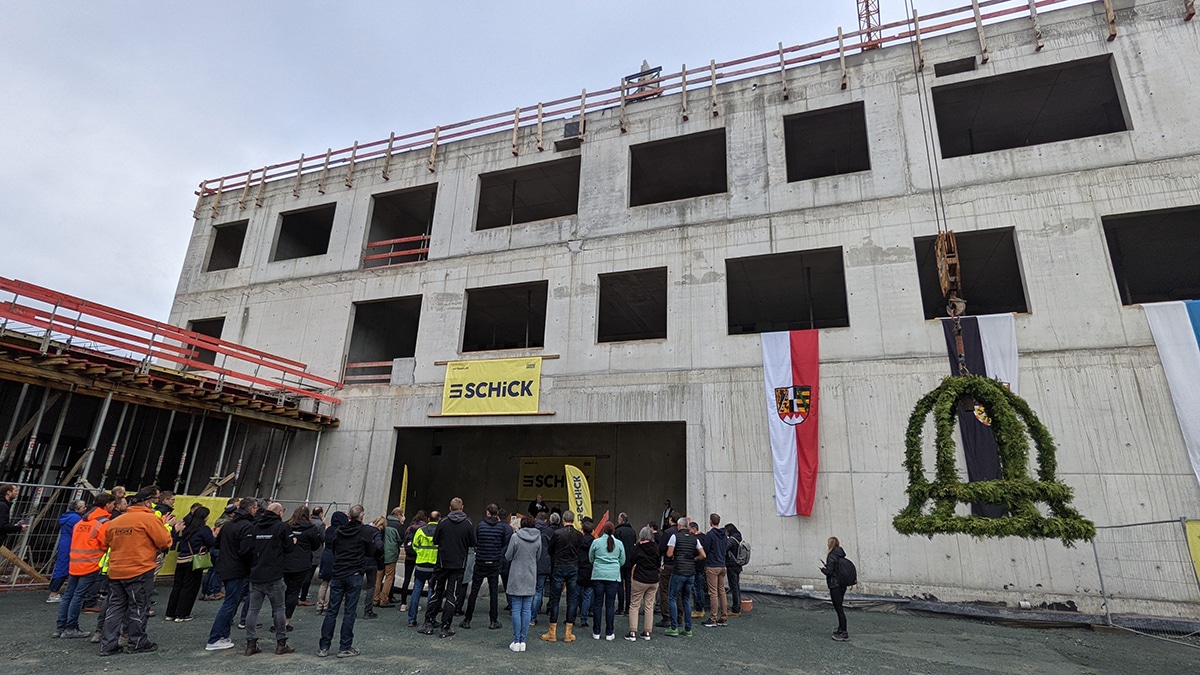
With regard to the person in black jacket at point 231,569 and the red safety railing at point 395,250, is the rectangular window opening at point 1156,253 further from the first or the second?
the red safety railing at point 395,250

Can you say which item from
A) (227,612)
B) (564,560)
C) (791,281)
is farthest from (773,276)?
(227,612)

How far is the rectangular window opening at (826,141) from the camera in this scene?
53.1 ft

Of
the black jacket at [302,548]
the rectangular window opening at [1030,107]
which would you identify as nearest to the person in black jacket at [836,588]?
the black jacket at [302,548]

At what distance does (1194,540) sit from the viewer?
10.0 meters

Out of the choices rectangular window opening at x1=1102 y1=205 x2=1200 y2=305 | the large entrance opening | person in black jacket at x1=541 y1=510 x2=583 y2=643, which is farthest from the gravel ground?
the large entrance opening

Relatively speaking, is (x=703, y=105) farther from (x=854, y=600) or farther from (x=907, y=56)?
(x=854, y=600)

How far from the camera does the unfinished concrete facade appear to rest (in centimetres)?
1162

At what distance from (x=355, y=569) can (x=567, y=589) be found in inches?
119

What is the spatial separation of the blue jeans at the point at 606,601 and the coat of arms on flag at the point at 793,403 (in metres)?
6.23

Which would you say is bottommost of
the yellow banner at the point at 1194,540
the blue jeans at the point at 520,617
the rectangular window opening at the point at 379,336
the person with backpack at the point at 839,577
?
the blue jeans at the point at 520,617

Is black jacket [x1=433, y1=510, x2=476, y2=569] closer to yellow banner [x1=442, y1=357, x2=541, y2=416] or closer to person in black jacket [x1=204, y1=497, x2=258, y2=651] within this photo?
person in black jacket [x1=204, y1=497, x2=258, y2=651]

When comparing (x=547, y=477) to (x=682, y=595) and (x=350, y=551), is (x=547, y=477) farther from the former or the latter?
(x=350, y=551)

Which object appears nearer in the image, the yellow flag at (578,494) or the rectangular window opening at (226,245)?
the yellow flag at (578,494)

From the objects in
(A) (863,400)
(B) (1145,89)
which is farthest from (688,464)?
(B) (1145,89)
